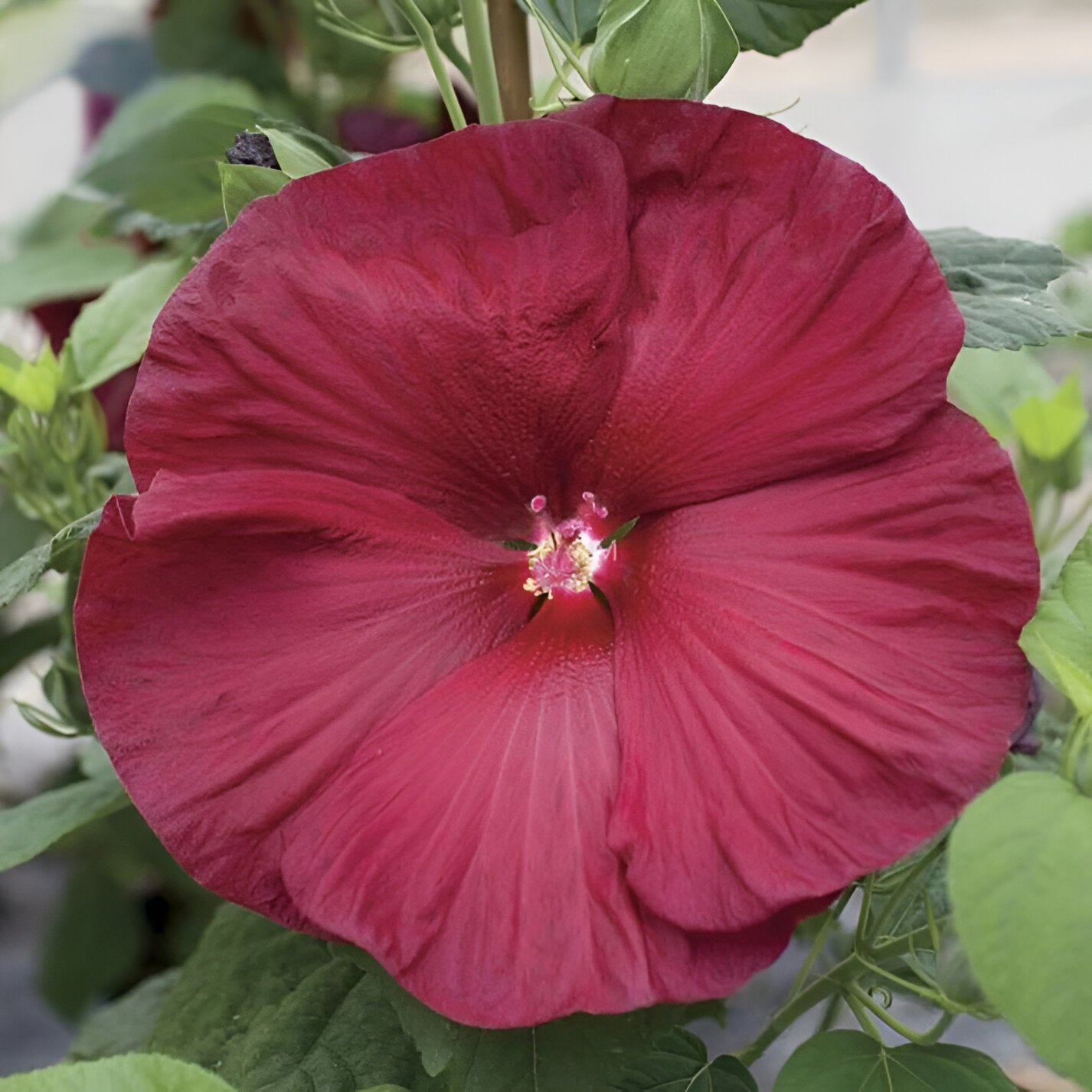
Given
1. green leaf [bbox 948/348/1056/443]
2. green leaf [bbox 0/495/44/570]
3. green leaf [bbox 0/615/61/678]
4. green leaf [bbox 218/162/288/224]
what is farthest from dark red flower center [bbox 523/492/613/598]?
green leaf [bbox 0/615/61/678]

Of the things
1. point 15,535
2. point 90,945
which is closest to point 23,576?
point 15,535

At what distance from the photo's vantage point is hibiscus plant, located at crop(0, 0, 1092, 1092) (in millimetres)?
314

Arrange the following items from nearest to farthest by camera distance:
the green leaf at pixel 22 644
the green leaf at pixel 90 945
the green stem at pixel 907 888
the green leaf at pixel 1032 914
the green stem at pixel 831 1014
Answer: the green leaf at pixel 1032 914
the green stem at pixel 907 888
the green stem at pixel 831 1014
the green leaf at pixel 22 644
the green leaf at pixel 90 945

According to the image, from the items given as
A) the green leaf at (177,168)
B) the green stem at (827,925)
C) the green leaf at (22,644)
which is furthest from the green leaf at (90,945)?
the green stem at (827,925)

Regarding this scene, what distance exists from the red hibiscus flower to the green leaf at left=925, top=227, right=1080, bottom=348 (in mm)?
70

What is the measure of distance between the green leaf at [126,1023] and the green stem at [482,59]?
41cm

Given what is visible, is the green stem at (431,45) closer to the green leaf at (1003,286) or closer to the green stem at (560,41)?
the green stem at (560,41)

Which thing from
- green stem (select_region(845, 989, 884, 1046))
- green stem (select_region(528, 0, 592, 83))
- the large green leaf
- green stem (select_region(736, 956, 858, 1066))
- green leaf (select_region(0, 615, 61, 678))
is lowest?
green leaf (select_region(0, 615, 61, 678))

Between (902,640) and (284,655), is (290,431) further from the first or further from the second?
(902,640)

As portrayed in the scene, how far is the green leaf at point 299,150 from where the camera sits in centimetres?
38

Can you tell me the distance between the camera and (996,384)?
706 millimetres

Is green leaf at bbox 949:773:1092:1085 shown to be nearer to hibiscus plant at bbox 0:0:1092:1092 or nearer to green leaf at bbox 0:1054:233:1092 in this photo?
hibiscus plant at bbox 0:0:1092:1092

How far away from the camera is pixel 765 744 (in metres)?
0.33

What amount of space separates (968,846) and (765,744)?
0.21 feet
